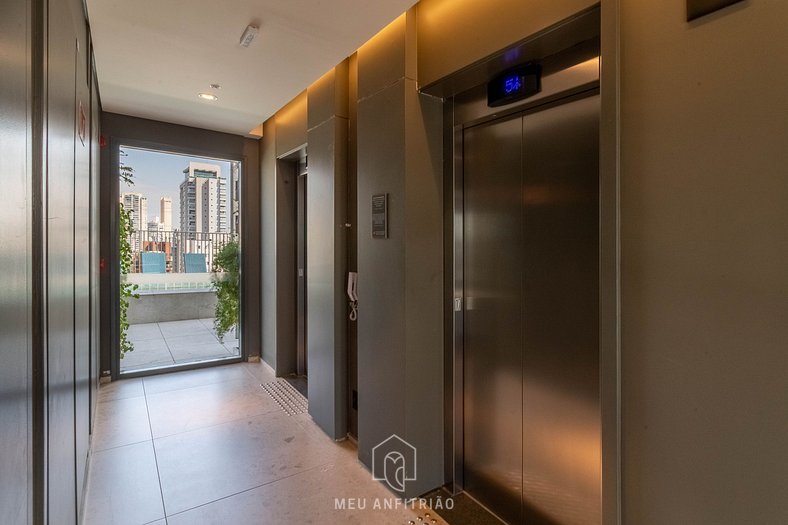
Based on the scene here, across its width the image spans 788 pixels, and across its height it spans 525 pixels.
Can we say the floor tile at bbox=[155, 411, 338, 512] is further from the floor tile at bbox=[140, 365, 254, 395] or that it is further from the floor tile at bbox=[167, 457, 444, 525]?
the floor tile at bbox=[140, 365, 254, 395]

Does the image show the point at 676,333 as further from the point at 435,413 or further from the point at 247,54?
the point at 247,54

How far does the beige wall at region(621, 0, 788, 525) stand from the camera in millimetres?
1104

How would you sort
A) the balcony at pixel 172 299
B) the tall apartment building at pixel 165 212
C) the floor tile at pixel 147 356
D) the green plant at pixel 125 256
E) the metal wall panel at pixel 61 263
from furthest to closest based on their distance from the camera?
the tall apartment building at pixel 165 212 < the balcony at pixel 172 299 < the floor tile at pixel 147 356 < the green plant at pixel 125 256 < the metal wall panel at pixel 61 263

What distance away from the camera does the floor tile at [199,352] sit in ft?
17.1

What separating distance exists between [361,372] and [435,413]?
630mm

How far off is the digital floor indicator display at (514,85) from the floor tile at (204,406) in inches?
133

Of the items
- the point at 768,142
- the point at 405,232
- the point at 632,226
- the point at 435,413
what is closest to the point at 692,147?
the point at 768,142

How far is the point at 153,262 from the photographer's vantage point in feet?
16.9

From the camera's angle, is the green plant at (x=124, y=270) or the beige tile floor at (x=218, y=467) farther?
the green plant at (x=124, y=270)

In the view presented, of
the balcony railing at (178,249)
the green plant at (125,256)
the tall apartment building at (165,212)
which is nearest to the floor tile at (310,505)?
the green plant at (125,256)

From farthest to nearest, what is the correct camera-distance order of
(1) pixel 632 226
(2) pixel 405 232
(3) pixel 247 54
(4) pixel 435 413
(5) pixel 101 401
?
(5) pixel 101 401 → (3) pixel 247 54 → (4) pixel 435 413 → (2) pixel 405 232 → (1) pixel 632 226

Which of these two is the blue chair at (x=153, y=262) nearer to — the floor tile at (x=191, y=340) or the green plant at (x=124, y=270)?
the green plant at (x=124, y=270)

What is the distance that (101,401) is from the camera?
3955 millimetres

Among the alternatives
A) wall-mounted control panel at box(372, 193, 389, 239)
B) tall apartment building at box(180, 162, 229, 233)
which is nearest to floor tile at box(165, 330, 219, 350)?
tall apartment building at box(180, 162, 229, 233)
